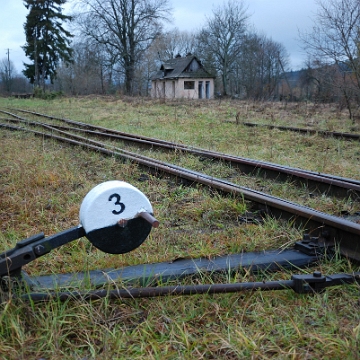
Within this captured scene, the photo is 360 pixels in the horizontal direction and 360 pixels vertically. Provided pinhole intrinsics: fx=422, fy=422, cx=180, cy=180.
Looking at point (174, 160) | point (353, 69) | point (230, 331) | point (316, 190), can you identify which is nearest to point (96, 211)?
point (230, 331)

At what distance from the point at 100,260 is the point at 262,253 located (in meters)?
1.09

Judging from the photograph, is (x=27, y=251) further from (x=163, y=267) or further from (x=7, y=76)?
(x=7, y=76)

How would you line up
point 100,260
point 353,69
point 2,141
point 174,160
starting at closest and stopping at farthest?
1. point 100,260
2. point 174,160
3. point 2,141
4. point 353,69

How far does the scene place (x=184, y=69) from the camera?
48281 mm

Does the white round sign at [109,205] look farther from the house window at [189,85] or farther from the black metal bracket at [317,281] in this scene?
the house window at [189,85]

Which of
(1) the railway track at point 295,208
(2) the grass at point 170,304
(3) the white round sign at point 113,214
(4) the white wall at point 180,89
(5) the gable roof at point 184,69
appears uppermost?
(5) the gable roof at point 184,69

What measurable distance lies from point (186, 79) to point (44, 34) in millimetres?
16952

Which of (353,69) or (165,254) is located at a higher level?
(353,69)

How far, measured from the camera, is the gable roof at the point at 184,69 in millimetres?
48281

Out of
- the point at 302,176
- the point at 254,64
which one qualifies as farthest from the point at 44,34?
the point at 302,176

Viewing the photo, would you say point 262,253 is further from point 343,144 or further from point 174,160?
point 343,144

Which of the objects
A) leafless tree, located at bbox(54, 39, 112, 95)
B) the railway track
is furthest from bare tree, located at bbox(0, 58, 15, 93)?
the railway track

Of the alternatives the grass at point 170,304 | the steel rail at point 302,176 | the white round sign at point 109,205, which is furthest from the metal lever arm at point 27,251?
the steel rail at point 302,176

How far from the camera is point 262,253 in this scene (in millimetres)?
2869
